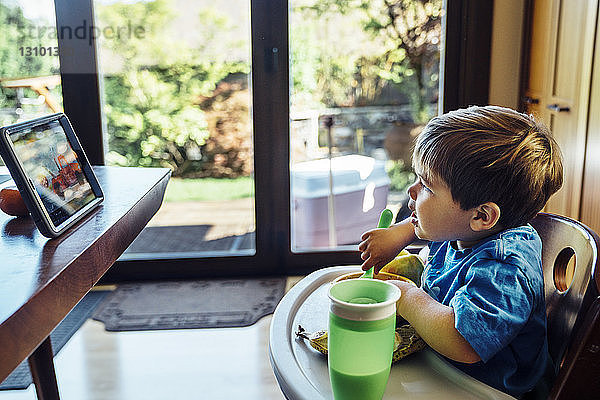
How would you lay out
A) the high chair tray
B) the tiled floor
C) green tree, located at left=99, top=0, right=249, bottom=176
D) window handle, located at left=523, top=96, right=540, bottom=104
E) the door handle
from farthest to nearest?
1. green tree, located at left=99, top=0, right=249, bottom=176
2. window handle, located at left=523, top=96, right=540, bottom=104
3. the door handle
4. the tiled floor
5. the high chair tray

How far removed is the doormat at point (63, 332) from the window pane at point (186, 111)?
0.33 meters

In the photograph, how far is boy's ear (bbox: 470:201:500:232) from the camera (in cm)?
95

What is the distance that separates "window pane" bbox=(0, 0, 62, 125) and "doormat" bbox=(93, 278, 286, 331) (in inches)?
37.9

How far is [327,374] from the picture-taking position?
87 centimetres

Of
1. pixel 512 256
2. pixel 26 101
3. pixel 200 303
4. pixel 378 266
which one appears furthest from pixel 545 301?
pixel 26 101

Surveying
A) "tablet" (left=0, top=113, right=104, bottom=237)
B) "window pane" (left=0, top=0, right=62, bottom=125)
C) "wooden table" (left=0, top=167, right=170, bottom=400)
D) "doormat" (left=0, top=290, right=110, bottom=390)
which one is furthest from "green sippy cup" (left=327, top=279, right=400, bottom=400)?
"window pane" (left=0, top=0, right=62, bottom=125)

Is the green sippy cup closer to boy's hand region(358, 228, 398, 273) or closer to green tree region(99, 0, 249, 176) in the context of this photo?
boy's hand region(358, 228, 398, 273)

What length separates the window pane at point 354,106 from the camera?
3.05 m

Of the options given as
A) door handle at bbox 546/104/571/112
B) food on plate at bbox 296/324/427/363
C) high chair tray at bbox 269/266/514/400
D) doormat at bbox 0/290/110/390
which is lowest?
doormat at bbox 0/290/110/390

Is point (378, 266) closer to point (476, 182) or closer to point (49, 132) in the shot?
point (476, 182)

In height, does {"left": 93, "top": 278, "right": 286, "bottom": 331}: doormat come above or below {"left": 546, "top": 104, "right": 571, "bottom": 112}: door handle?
below

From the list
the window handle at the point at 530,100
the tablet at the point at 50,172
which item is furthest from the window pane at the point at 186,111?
the tablet at the point at 50,172

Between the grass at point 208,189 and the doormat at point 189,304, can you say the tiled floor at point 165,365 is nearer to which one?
the doormat at point 189,304

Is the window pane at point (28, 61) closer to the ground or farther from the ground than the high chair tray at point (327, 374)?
farther from the ground
